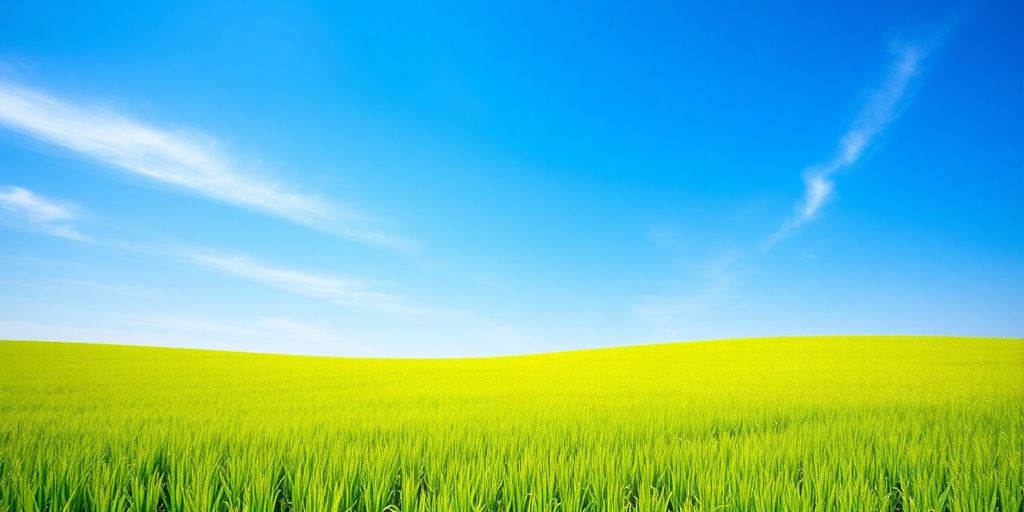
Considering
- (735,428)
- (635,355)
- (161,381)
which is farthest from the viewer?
(635,355)

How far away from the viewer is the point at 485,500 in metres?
3.27

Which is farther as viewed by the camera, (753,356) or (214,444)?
(753,356)

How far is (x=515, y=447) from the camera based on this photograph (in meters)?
5.04

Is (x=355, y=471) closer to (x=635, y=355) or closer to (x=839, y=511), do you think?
(x=839, y=511)

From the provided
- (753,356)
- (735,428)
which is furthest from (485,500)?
(753,356)

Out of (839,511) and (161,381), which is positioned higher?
(839,511)

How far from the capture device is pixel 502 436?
5.55m

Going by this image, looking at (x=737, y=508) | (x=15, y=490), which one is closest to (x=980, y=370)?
(x=737, y=508)

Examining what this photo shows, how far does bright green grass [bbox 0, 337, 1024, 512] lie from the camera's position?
318 centimetres

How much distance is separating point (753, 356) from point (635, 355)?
6.76 metres

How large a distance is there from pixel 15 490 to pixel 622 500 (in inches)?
149

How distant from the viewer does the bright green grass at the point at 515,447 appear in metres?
3.18

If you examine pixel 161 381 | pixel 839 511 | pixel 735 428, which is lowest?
pixel 161 381

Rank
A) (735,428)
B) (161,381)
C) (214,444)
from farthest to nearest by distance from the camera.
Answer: (161,381) → (735,428) → (214,444)
